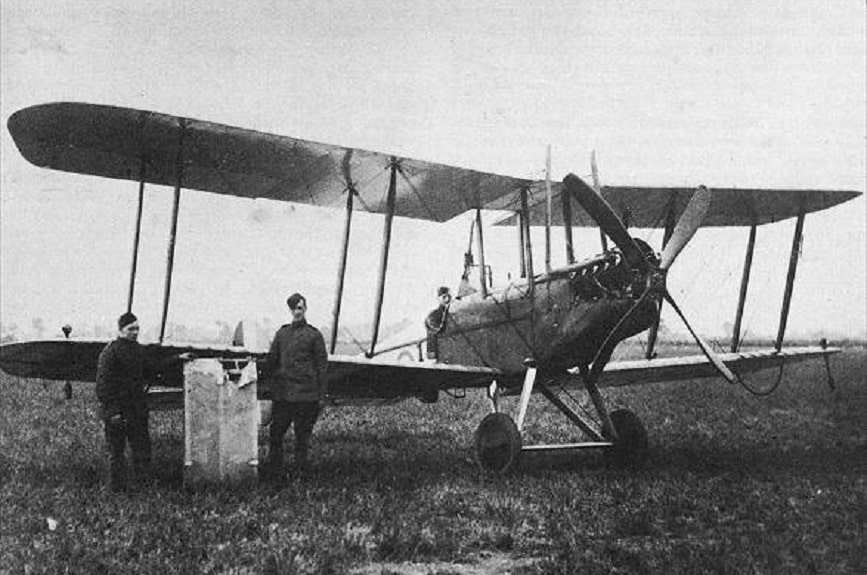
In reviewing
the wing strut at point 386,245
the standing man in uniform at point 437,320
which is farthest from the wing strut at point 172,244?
the standing man in uniform at point 437,320

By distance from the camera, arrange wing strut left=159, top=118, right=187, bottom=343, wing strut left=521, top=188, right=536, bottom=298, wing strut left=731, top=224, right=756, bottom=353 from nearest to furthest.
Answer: wing strut left=159, top=118, right=187, bottom=343
wing strut left=521, top=188, right=536, bottom=298
wing strut left=731, top=224, right=756, bottom=353

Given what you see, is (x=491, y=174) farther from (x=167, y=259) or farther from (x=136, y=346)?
(x=136, y=346)

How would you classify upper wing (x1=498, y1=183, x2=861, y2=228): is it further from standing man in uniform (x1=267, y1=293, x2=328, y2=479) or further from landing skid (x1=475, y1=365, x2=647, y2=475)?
standing man in uniform (x1=267, y1=293, x2=328, y2=479)

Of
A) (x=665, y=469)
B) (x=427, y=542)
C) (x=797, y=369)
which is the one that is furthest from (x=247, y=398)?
(x=797, y=369)

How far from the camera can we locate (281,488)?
21.5 ft

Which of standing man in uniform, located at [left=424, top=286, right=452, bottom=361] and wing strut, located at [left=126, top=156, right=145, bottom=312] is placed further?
standing man in uniform, located at [left=424, top=286, right=452, bottom=361]

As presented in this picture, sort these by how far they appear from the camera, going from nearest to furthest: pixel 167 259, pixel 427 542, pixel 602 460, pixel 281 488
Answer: pixel 427 542 → pixel 281 488 → pixel 167 259 → pixel 602 460

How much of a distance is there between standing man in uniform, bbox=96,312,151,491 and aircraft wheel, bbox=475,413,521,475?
3304 mm

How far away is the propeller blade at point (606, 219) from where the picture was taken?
749 centimetres

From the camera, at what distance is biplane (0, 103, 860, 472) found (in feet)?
24.0

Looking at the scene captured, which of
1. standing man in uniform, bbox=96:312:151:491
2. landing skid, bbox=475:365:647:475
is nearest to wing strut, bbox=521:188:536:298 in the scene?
landing skid, bbox=475:365:647:475

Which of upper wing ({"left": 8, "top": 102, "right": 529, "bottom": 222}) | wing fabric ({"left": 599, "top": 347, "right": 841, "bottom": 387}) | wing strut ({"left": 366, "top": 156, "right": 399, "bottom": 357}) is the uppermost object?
upper wing ({"left": 8, "top": 102, "right": 529, "bottom": 222})

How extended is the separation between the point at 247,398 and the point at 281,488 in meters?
0.84

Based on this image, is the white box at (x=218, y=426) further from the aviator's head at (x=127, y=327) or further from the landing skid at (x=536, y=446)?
the landing skid at (x=536, y=446)
